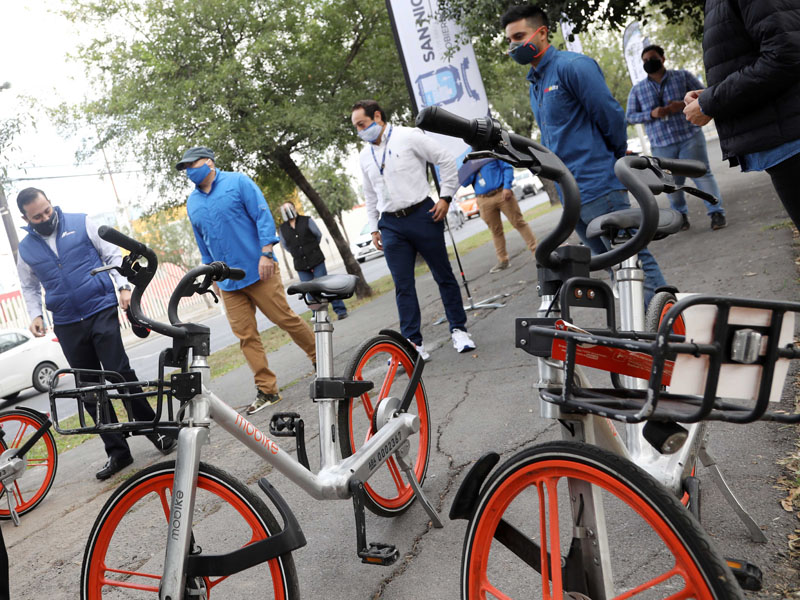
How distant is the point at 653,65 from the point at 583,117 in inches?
162

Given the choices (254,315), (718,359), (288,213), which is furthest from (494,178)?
(718,359)

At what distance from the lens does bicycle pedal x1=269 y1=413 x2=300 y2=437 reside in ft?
8.58

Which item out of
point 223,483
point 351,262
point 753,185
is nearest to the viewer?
point 223,483

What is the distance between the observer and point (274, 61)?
11805 mm

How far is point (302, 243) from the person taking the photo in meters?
10.5

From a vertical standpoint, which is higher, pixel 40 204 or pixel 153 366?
pixel 40 204

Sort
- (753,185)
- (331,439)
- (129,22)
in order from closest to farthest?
(331,439) → (753,185) → (129,22)

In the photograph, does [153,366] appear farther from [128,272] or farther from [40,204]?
[128,272]

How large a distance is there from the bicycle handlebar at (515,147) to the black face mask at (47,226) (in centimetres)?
430

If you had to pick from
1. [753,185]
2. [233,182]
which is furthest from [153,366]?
[753,185]

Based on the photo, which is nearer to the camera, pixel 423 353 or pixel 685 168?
pixel 685 168

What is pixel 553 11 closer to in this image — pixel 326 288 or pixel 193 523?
pixel 326 288

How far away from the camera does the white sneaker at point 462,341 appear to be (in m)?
5.86

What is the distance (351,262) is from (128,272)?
11512mm
